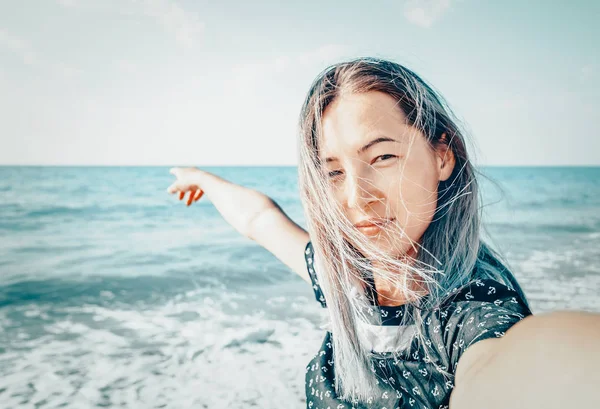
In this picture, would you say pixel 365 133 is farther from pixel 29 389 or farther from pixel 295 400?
pixel 29 389

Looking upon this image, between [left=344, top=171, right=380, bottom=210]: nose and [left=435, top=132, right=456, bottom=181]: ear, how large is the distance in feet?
0.93

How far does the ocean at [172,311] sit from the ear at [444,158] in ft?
1.07

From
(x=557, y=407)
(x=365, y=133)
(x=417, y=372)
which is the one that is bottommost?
Answer: (x=417, y=372)

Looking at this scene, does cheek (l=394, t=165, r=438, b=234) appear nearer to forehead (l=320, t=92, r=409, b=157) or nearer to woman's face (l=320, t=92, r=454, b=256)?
woman's face (l=320, t=92, r=454, b=256)

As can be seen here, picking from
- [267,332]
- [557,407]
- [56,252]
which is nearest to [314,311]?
[267,332]

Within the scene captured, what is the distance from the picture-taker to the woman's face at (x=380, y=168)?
52.4 inches

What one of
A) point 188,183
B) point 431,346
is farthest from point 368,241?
point 188,183

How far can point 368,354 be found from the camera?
144 cm

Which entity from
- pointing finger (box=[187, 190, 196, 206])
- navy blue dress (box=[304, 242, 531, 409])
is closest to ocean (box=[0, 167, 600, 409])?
navy blue dress (box=[304, 242, 531, 409])

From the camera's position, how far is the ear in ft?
4.79

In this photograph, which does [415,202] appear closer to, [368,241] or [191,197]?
[368,241]

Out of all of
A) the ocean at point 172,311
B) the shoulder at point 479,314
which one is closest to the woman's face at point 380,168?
the shoulder at point 479,314

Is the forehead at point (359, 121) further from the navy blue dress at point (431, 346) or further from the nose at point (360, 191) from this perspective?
the navy blue dress at point (431, 346)

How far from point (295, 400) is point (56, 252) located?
5.88m
